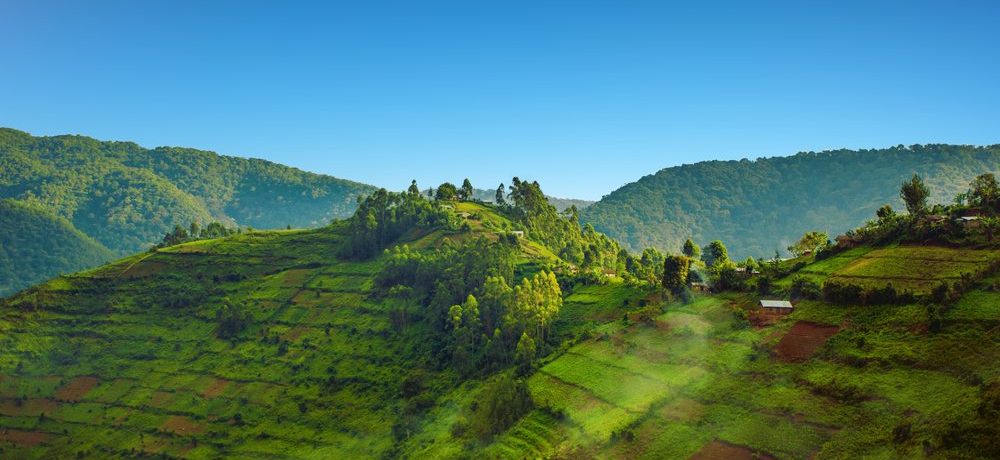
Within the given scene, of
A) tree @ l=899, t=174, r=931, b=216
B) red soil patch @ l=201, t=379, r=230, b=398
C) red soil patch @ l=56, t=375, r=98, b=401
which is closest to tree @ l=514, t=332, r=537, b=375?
red soil patch @ l=201, t=379, r=230, b=398

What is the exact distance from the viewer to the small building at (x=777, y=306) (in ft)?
224

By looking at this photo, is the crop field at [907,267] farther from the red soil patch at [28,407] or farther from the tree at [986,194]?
the red soil patch at [28,407]

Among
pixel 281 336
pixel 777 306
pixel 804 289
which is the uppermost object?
pixel 804 289

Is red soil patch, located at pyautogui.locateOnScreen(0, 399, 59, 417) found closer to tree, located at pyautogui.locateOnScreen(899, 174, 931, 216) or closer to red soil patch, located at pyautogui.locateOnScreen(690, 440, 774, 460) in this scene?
red soil patch, located at pyautogui.locateOnScreen(690, 440, 774, 460)

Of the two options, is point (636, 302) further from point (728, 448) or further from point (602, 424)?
point (728, 448)

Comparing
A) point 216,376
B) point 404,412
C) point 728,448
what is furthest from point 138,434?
point 728,448

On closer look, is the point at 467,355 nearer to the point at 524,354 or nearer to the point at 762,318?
the point at 524,354

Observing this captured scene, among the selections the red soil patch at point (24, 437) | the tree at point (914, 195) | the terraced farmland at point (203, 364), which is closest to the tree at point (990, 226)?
the tree at point (914, 195)

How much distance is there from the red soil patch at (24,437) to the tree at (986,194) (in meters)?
111

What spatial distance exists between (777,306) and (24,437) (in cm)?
9493

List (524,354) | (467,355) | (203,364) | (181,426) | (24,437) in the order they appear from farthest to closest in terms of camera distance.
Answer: (203,364)
(24,437)
(181,426)
(467,355)
(524,354)

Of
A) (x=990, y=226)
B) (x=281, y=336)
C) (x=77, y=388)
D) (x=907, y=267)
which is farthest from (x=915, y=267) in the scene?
(x=77, y=388)

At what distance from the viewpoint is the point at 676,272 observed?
81562 mm

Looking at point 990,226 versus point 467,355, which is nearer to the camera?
point 990,226
